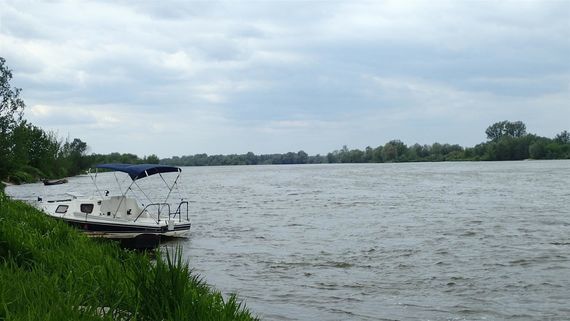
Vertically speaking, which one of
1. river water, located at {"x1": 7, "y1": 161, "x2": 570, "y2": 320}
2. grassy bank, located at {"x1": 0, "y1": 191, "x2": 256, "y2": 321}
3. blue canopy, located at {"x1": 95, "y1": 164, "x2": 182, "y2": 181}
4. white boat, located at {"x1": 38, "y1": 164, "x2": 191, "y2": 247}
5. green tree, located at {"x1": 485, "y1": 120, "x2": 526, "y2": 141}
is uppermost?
green tree, located at {"x1": 485, "y1": 120, "x2": 526, "y2": 141}

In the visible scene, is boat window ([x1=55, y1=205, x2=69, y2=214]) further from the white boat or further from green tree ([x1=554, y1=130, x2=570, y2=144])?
green tree ([x1=554, y1=130, x2=570, y2=144])

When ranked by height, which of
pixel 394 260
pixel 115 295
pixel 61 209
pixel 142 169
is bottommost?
pixel 394 260

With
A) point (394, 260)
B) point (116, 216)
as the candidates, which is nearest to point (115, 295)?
point (394, 260)

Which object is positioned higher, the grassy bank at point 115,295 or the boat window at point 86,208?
the grassy bank at point 115,295

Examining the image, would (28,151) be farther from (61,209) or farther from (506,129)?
(506,129)

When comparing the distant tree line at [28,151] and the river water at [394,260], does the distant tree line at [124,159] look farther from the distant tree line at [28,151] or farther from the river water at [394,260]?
the river water at [394,260]

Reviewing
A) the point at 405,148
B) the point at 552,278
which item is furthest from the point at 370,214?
the point at 405,148

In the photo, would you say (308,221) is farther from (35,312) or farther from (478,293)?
(35,312)

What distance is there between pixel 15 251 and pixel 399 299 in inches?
349

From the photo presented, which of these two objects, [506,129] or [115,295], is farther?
[506,129]

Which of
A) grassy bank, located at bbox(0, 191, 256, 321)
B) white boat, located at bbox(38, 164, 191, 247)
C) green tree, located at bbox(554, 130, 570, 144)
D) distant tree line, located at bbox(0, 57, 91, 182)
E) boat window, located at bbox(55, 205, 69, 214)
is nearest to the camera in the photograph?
A: grassy bank, located at bbox(0, 191, 256, 321)

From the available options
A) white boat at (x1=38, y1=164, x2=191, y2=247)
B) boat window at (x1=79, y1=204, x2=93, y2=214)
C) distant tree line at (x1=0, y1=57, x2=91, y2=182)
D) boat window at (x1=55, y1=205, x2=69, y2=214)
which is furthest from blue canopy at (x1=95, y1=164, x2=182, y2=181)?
distant tree line at (x1=0, y1=57, x2=91, y2=182)

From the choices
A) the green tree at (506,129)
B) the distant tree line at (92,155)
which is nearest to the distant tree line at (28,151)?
the distant tree line at (92,155)

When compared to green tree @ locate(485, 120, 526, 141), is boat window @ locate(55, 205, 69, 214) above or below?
below
